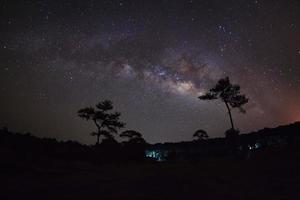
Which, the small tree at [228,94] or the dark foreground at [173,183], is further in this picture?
the small tree at [228,94]

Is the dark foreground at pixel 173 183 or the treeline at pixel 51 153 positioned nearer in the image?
the dark foreground at pixel 173 183

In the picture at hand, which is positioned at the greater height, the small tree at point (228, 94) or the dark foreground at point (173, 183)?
the small tree at point (228, 94)

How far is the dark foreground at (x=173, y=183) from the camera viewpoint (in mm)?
17234

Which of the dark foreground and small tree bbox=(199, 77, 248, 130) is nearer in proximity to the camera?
the dark foreground

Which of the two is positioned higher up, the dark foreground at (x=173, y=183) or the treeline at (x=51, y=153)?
the treeline at (x=51, y=153)

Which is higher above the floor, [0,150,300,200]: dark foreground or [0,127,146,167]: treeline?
[0,127,146,167]: treeline

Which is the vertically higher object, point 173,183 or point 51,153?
point 51,153

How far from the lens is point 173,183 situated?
20.3 metres

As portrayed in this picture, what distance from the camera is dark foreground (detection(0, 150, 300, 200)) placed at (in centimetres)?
1723

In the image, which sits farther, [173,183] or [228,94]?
[228,94]

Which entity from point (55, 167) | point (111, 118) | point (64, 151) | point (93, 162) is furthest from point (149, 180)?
point (111, 118)

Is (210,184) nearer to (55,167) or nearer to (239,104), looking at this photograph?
(55,167)

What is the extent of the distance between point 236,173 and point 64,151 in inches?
820

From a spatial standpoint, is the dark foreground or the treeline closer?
the dark foreground
